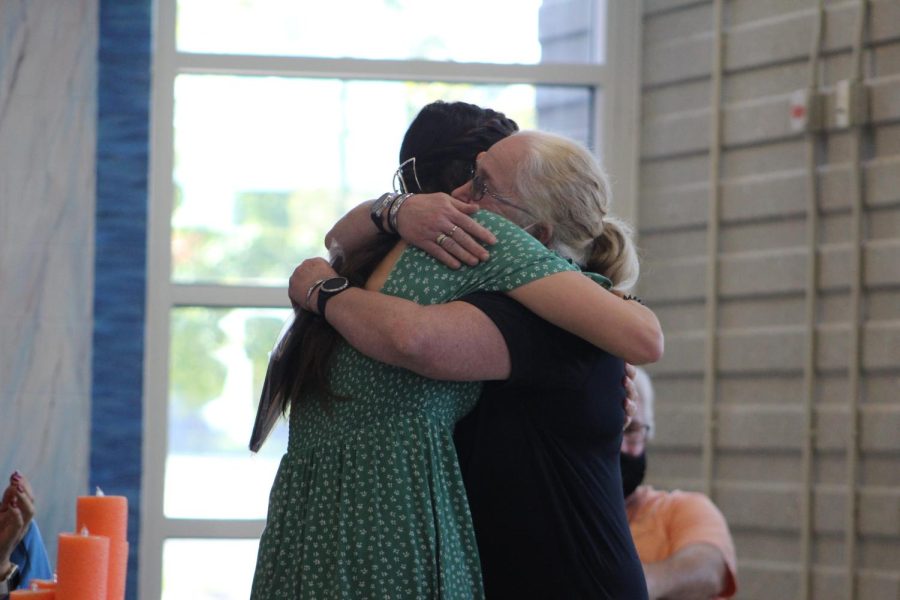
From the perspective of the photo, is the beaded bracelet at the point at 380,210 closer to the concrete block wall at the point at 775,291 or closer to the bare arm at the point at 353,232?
the bare arm at the point at 353,232

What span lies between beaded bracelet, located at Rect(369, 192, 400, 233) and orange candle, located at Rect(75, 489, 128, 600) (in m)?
0.80

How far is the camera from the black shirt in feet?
4.32

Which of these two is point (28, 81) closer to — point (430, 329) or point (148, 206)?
point (148, 206)

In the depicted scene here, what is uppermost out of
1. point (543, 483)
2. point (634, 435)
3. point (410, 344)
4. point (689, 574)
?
point (410, 344)

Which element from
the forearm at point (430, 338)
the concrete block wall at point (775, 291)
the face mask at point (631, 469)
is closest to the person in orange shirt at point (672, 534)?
the face mask at point (631, 469)

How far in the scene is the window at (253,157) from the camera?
3.48m

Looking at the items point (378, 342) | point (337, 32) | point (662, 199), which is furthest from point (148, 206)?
point (378, 342)

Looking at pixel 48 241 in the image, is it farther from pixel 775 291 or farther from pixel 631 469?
pixel 775 291

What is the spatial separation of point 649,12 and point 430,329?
2.62 meters

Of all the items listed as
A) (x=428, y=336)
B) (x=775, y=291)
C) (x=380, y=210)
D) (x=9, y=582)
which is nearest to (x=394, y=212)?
(x=380, y=210)

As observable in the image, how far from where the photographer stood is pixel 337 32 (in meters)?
3.63

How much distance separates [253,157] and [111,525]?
184 cm

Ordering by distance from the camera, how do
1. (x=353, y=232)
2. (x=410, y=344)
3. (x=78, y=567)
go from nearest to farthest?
(x=410, y=344) → (x=353, y=232) → (x=78, y=567)

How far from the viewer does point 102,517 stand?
1953 mm
